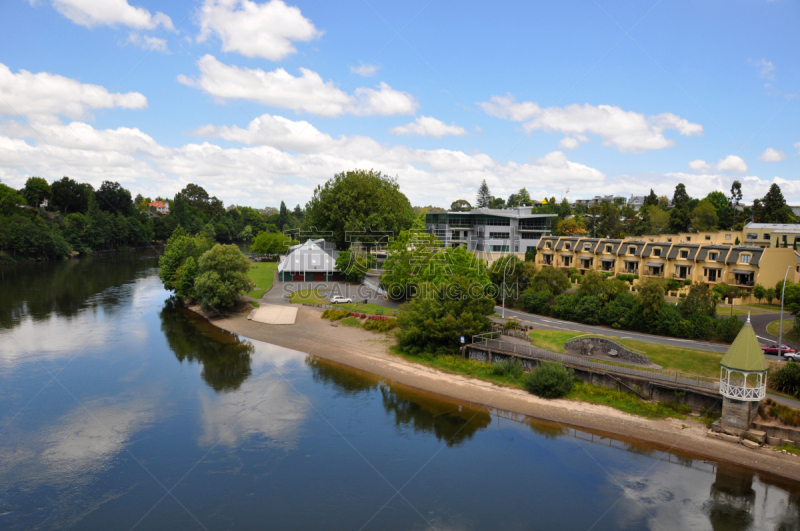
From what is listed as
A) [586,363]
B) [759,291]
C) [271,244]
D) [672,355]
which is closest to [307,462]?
[586,363]

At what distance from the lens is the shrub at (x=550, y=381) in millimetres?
34594

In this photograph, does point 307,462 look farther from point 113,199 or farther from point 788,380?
point 113,199

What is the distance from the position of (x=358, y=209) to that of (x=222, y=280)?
99.1 feet

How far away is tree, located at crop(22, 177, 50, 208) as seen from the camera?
422ft

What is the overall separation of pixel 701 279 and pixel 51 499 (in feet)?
194

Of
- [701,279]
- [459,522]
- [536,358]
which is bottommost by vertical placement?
[459,522]

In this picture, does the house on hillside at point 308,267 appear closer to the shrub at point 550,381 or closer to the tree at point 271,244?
the tree at point 271,244

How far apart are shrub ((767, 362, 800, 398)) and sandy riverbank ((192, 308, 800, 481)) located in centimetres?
539

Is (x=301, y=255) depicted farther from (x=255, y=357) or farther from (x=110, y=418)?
(x=110, y=418)

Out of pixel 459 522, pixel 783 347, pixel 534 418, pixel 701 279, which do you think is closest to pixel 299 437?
pixel 459 522

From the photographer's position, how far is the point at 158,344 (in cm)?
4819

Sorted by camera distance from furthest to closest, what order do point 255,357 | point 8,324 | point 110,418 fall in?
1. point 8,324
2. point 255,357
3. point 110,418

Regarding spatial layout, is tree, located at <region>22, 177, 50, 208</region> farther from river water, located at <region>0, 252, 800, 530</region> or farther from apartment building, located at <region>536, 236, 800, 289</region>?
apartment building, located at <region>536, 236, 800, 289</region>

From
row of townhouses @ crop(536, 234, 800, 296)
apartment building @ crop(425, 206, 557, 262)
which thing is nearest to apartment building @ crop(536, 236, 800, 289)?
row of townhouses @ crop(536, 234, 800, 296)
